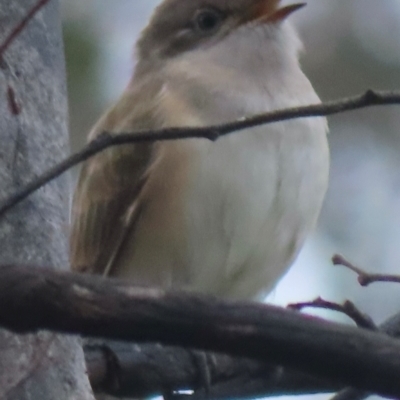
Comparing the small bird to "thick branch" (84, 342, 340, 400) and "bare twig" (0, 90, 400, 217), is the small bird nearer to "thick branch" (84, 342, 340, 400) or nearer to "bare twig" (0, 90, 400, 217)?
"thick branch" (84, 342, 340, 400)

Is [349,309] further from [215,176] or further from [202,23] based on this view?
[202,23]

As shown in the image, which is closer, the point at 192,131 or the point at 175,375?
the point at 192,131

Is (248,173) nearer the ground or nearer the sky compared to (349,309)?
nearer the ground

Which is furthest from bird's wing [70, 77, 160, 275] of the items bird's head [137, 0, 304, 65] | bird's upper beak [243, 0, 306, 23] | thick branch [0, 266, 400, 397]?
thick branch [0, 266, 400, 397]

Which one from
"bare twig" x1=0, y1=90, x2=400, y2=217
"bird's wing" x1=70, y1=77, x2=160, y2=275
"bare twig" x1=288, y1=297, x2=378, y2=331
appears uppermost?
"bare twig" x1=0, y1=90, x2=400, y2=217

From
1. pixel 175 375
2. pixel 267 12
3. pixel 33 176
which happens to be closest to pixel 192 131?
pixel 33 176

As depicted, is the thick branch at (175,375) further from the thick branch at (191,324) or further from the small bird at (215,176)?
the thick branch at (191,324)
